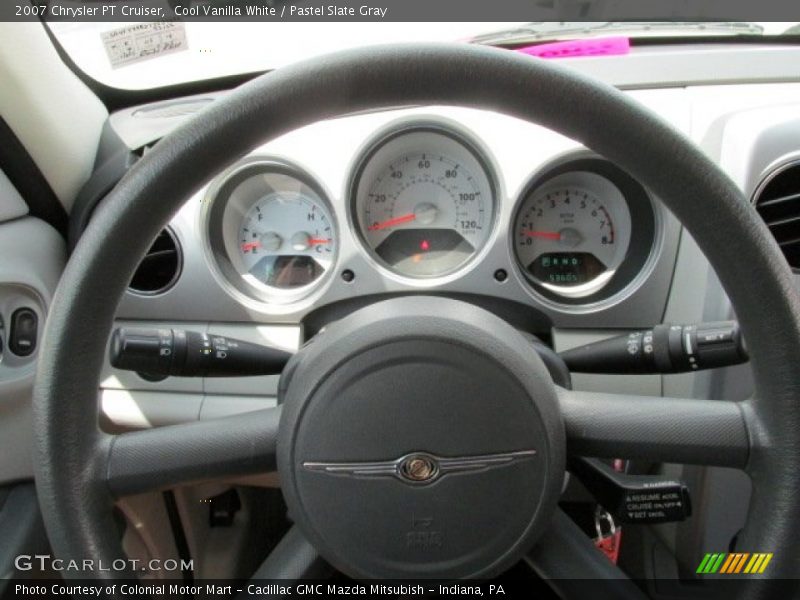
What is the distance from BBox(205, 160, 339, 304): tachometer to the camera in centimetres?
164

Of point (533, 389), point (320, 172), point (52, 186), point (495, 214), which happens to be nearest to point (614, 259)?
point (495, 214)

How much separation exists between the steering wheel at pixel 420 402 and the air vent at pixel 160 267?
74 cm

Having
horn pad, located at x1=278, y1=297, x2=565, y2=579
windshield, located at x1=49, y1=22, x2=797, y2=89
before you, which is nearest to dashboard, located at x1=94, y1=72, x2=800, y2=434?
windshield, located at x1=49, y1=22, x2=797, y2=89

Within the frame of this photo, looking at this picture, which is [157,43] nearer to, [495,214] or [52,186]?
[52,186]

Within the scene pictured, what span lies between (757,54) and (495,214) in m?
0.68

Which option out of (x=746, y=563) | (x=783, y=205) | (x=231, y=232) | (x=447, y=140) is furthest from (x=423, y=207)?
(x=746, y=563)

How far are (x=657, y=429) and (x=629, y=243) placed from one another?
0.78 m

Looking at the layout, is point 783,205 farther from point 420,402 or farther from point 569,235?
point 420,402

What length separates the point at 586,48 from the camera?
175 cm

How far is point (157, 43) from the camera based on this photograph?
176 centimetres

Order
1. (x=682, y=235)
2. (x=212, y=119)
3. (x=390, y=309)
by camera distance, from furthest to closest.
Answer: (x=682, y=235)
(x=390, y=309)
(x=212, y=119)

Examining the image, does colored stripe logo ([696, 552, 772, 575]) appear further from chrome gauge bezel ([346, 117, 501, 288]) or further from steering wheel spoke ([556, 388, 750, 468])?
chrome gauge bezel ([346, 117, 501, 288])

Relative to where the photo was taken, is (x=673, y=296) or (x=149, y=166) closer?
(x=149, y=166)

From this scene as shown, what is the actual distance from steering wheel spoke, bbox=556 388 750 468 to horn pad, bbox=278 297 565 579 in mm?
40
